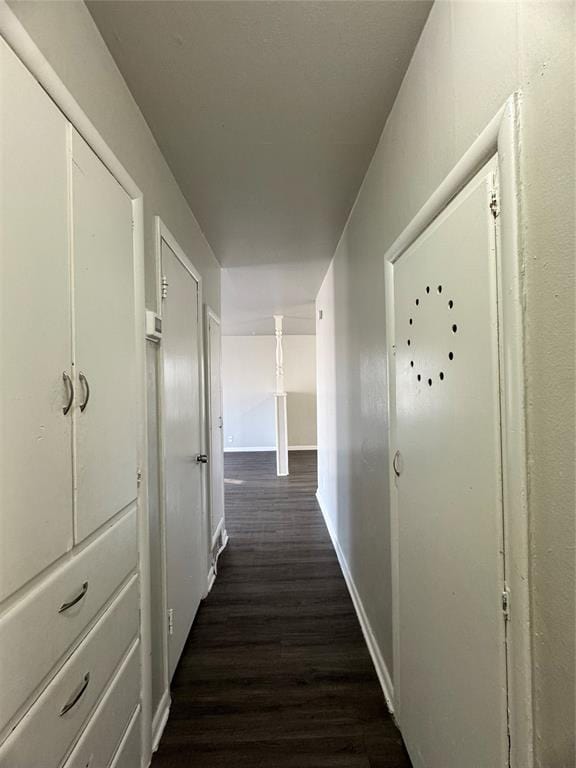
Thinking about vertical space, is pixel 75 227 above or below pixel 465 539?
above

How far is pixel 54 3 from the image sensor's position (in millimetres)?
888

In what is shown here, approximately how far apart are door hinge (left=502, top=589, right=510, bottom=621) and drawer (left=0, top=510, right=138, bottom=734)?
3.12 feet

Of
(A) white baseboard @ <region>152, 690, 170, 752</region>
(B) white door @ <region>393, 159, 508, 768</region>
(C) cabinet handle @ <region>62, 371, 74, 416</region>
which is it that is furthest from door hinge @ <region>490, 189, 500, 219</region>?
(A) white baseboard @ <region>152, 690, 170, 752</region>

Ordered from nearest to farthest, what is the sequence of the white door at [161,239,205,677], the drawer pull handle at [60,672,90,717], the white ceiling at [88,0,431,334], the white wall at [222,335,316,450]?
the drawer pull handle at [60,672,90,717], the white ceiling at [88,0,431,334], the white door at [161,239,205,677], the white wall at [222,335,316,450]

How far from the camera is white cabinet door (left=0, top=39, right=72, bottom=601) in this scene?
70 cm

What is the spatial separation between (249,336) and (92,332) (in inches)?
277

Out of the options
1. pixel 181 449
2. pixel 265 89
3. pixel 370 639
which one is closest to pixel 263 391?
pixel 181 449

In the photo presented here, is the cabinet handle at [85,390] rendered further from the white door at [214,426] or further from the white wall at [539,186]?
the white door at [214,426]

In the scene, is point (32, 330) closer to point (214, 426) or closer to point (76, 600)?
point (76, 600)

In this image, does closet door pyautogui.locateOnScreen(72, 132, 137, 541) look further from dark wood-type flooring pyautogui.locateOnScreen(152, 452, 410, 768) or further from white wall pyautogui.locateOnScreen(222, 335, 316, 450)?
white wall pyautogui.locateOnScreen(222, 335, 316, 450)

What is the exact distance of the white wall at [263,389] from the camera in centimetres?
808

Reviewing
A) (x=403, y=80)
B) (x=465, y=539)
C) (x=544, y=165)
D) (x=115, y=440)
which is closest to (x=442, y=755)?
(x=465, y=539)

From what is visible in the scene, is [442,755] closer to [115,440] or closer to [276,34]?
[115,440]

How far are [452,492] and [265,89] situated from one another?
1461 millimetres
